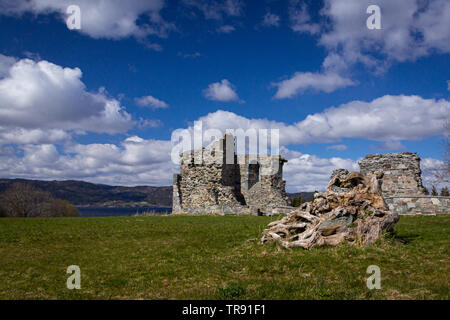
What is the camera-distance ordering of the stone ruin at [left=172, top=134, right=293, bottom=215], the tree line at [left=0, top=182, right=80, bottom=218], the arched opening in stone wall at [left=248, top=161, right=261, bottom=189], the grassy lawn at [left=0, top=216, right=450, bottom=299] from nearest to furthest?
1. the grassy lawn at [left=0, top=216, right=450, bottom=299]
2. the stone ruin at [left=172, top=134, right=293, bottom=215]
3. the arched opening in stone wall at [left=248, top=161, right=261, bottom=189]
4. the tree line at [left=0, top=182, right=80, bottom=218]

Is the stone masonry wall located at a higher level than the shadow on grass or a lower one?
higher

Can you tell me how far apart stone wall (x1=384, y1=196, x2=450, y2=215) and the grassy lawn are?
10260 mm

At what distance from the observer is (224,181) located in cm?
3341

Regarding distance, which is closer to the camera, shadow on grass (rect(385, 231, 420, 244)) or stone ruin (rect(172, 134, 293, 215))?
shadow on grass (rect(385, 231, 420, 244))

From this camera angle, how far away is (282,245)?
9875mm

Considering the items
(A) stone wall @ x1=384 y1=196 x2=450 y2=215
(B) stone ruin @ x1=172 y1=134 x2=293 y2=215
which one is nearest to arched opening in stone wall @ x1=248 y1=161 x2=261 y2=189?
(B) stone ruin @ x1=172 y1=134 x2=293 y2=215

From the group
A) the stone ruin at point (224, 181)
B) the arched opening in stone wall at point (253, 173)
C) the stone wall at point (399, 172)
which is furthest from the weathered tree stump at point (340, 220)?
the arched opening in stone wall at point (253, 173)

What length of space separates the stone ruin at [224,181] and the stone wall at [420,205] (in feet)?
37.8

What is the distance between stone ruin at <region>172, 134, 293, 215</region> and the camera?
1267 inches

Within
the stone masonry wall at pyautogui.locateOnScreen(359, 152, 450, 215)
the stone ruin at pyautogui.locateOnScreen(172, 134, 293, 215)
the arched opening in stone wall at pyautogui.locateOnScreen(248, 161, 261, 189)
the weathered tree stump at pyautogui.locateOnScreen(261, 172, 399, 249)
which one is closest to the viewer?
the weathered tree stump at pyautogui.locateOnScreen(261, 172, 399, 249)

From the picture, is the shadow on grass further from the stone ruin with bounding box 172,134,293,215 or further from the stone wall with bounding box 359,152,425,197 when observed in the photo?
the stone ruin with bounding box 172,134,293,215

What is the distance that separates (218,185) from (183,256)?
906 inches

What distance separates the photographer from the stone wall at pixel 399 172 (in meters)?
26.8
